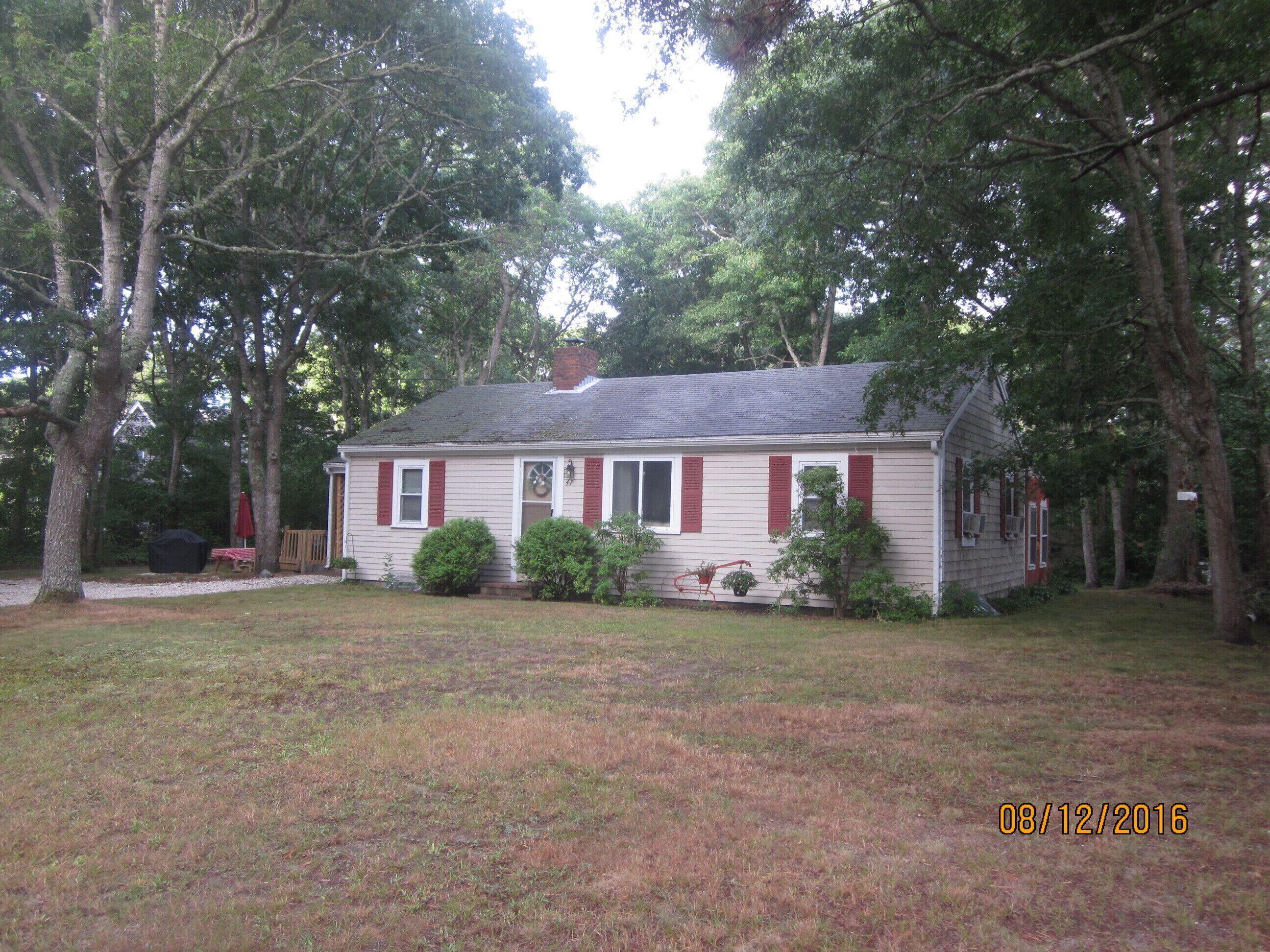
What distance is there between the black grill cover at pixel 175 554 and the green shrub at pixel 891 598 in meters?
14.3

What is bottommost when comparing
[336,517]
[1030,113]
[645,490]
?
[336,517]

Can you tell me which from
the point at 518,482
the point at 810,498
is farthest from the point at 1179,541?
the point at 518,482

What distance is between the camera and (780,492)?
1255 cm

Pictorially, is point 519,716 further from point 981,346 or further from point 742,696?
point 981,346

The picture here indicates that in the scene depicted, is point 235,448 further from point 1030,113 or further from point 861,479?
point 1030,113

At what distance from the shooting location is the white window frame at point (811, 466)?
39.8 feet

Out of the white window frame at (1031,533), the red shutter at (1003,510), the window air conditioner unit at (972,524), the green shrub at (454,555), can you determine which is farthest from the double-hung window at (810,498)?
the white window frame at (1031,533)

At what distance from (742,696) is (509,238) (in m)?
23.3

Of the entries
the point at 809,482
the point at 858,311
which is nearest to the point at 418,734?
the point at 809,482

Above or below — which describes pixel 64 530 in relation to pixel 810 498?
below

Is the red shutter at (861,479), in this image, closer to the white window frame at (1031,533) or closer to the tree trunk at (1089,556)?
the white window frame at (1031,533)

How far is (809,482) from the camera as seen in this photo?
11734 mm

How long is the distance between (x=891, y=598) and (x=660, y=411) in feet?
17.0

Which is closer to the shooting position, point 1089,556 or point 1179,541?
point 1179,541
